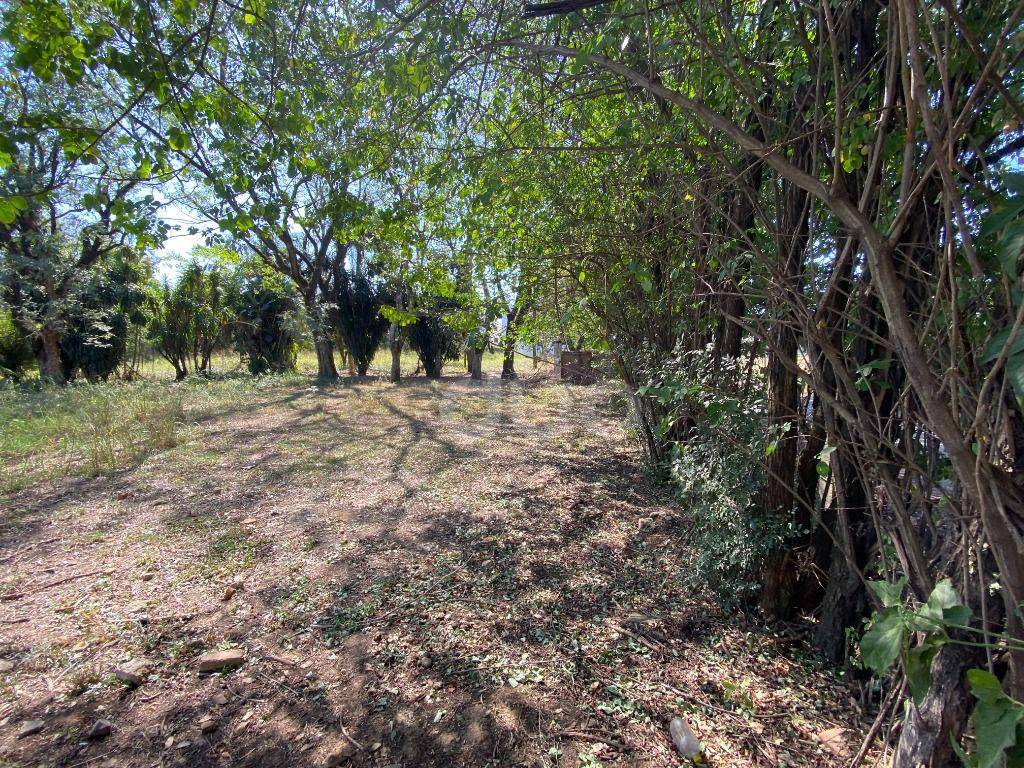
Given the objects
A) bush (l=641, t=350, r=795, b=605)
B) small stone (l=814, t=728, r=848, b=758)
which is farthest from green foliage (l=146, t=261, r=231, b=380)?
small stone (l=814, t=728, r=848, b=758)

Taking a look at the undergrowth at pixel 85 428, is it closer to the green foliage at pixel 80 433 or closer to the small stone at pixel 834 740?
the green foliage at pixel 80 433

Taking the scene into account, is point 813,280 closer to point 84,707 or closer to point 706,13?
point 706,13

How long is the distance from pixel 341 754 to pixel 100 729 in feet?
2.78

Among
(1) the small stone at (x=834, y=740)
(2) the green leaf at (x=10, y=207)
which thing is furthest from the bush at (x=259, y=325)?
(1) the small stone at (x=834, y=740)

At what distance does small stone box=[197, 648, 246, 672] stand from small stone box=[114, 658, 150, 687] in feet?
0.62

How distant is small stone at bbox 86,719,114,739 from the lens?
1.51 m

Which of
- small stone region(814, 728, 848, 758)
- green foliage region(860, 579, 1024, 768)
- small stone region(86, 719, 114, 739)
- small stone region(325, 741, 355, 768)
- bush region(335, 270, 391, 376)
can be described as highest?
bush region(335, 270, 391, 376)

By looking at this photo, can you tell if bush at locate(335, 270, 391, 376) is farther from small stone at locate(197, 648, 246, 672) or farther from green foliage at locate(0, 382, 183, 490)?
small stone at locate(197, 648, 246, 672)

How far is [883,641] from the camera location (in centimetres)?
94

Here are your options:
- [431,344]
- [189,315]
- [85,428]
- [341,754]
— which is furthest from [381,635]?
[189,315]

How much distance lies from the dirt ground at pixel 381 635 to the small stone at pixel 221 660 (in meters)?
0.02

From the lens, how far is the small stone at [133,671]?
1.75 metres

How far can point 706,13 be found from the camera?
207 cm

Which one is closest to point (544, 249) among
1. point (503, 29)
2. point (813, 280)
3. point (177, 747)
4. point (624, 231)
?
point (624, 231)
